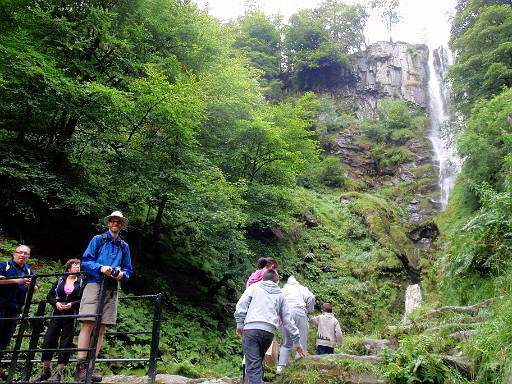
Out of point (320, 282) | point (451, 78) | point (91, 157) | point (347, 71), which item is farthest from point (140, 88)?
point (347, 71)

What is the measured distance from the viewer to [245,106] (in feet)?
48.1

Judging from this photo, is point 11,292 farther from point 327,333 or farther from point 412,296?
point 412,296

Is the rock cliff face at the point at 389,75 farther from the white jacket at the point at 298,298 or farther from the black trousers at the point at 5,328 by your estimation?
the black trousers at the point at 5,328

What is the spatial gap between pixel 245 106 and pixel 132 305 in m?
7.57

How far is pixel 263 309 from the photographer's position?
4.68 m

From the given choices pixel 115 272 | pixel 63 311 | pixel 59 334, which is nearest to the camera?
pixel 115 272

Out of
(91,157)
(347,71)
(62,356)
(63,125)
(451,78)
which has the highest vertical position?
(347,71)

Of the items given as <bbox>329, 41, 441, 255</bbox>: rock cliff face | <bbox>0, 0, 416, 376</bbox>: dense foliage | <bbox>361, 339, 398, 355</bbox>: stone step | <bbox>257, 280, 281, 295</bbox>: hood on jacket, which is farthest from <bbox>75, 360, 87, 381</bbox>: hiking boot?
<bbox>329, 41, 441, 255</bbox>: rock cliff face

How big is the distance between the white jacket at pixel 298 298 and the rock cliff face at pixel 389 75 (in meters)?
34.1

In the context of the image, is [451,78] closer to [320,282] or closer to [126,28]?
[320,282]

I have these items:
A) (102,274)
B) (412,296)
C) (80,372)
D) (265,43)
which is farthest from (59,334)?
(265,43)

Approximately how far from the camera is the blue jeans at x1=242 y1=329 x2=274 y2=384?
448 cm

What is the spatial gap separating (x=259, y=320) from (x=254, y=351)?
33 centimetres

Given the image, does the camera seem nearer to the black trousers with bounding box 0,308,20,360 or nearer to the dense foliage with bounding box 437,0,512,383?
the black trousers with bounding box 0,308,20,360
